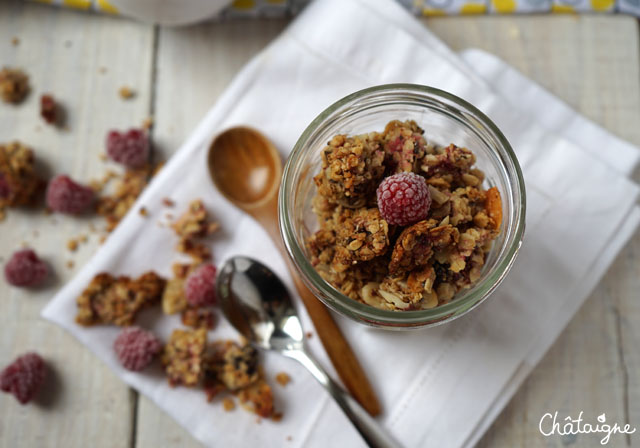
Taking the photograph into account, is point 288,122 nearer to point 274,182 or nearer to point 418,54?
point 274,182

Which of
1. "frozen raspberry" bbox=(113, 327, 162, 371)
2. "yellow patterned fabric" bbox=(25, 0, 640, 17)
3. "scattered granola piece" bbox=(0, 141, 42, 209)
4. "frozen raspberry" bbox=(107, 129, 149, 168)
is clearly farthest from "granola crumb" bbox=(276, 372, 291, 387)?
"yellow patterned fabric" bbox=(25, 0, 640, 17)

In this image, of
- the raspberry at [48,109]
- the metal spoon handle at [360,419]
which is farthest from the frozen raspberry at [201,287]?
the raspberry at [48,109]

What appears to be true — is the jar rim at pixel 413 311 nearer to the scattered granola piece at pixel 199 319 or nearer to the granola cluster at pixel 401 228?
the granola cluster at pixel 401 228

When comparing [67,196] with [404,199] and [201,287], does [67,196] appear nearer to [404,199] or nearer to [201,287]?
[201,287]

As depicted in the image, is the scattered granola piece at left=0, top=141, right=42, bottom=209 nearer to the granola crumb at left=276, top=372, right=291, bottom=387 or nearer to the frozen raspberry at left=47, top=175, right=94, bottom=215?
the frozen raspberry at left=47, top=175, right=94, bottom=215

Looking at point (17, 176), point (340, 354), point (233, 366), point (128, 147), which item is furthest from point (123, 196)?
point (340, 354)

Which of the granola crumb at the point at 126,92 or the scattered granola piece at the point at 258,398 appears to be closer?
the scattered granola piece at the point at 258,398
